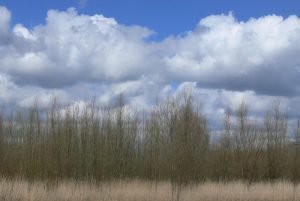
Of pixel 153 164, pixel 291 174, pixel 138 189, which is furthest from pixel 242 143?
pixel 138 189

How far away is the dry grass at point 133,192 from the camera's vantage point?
20203 millimetres

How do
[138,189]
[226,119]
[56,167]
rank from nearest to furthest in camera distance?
[138,189] < [56,167] < [226,119]

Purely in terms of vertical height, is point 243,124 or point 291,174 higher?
point 243,124

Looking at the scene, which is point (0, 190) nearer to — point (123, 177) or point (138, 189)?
point (138, 189)

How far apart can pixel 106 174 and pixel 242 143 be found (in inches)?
458

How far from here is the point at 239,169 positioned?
112 ft

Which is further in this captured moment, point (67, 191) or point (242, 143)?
point (242, 143)

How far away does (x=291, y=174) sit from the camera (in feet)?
116

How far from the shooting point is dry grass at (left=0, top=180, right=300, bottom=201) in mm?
20203

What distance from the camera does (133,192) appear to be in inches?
906

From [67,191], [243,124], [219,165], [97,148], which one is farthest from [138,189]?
[243,124]

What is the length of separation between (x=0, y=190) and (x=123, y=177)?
9.79 m

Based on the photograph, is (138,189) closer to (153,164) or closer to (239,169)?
(153,164)

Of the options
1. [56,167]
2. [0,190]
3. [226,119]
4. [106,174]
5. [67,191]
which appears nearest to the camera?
[0,190]
